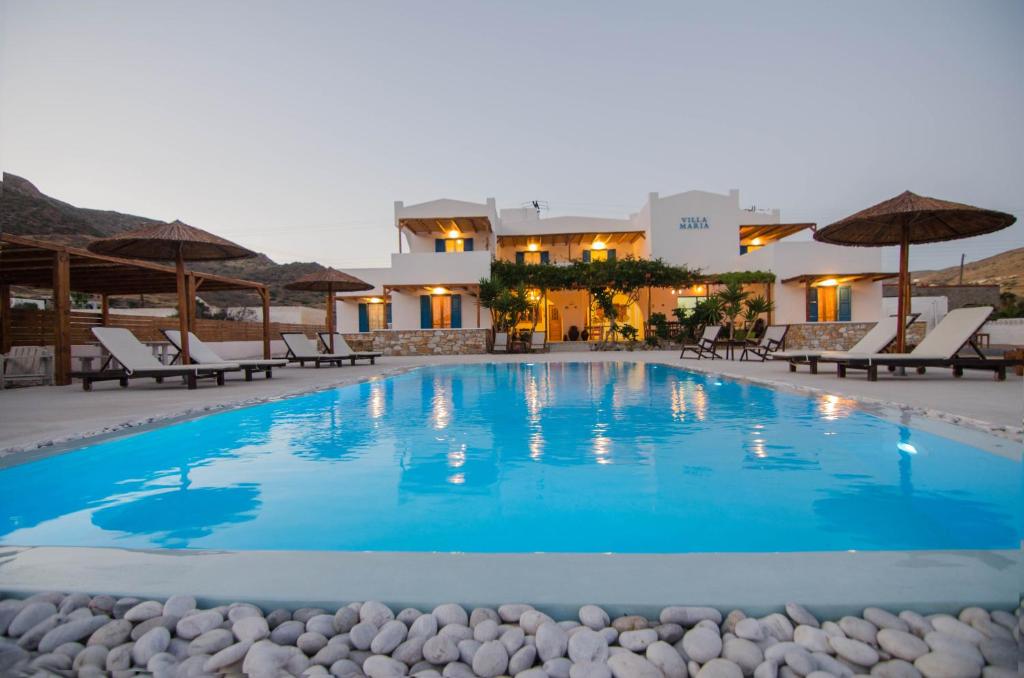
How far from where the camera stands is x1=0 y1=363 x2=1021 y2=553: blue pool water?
2543 mm

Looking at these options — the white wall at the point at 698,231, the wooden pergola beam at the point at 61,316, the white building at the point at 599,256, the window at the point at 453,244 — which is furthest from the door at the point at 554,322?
the wooden pergola beam at the point at 61,316

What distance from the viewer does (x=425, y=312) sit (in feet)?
72.5

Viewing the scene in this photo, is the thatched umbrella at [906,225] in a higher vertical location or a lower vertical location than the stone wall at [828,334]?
higher

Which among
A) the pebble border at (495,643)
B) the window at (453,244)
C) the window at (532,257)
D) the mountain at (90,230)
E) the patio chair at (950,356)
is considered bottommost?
the pebble border at (495,643)

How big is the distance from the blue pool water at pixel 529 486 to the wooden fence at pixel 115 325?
27.8 ft

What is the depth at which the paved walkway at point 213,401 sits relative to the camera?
4.37 metres

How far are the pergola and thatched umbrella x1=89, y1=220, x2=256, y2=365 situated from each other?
19.8 inches

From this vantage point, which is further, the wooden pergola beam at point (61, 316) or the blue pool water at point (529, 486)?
the wooden pergola beam at point (61, 316)

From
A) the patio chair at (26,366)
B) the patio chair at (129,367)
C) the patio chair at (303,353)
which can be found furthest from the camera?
the patio chair at (303,353)

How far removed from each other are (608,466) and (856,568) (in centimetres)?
204

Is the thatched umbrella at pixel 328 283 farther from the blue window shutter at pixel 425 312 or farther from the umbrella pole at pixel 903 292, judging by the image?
the umbrella pole at pixel 903 292

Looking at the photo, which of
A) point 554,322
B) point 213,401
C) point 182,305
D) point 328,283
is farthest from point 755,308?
point 213,401

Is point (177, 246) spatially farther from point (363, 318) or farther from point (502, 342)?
point (363, 318)

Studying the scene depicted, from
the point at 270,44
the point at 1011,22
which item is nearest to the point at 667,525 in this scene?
the point at 1011,22
